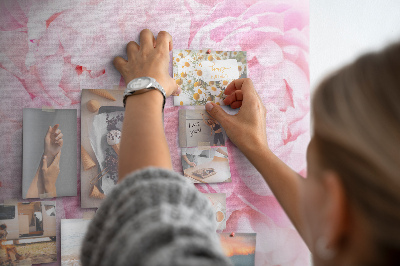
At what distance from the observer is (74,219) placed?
0.78 m

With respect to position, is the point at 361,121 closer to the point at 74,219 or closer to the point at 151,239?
the point at 151,239

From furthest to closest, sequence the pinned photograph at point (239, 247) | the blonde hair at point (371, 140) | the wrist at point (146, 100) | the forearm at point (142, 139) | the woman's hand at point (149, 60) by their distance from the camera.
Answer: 1. the pinned photograph at point (239, 247)
2. the woman's hand at point (149, 60)
3. the wrist at point (146, 100)
4. the forearm at point (142, 139)
5. the blonde hair at point (371, 140)

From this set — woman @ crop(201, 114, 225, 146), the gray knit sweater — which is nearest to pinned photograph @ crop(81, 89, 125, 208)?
woman @ crop(201, 114, 225, 146)

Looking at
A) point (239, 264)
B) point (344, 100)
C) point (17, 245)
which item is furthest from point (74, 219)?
point (344, 100)

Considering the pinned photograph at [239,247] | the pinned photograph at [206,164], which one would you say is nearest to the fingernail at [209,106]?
the pinned photograph at [206,164]

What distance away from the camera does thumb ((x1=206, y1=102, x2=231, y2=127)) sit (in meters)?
0.85

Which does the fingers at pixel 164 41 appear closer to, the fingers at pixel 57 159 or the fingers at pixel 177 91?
the fingers at pixel 177 91

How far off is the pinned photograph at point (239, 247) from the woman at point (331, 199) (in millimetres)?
407

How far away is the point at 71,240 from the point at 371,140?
0.72 metres

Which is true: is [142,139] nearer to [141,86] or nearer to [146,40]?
[141,86]

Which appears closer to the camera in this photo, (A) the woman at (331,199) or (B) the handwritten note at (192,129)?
(A) the woman at (331,199)

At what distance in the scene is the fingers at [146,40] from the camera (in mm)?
789

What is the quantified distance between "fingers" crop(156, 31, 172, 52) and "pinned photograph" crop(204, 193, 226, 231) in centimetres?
41

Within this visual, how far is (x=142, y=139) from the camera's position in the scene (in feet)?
1.77
